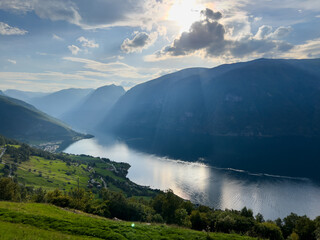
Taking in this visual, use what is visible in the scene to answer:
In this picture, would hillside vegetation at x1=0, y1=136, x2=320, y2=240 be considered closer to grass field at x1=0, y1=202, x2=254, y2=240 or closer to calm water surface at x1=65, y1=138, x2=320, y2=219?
grass field at x1=0, y1=202, x2=254, y2=240

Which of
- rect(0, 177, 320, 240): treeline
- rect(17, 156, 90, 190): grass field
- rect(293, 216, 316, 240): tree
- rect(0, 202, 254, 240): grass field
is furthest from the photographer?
rect(17, 156, 90, 190): grass field

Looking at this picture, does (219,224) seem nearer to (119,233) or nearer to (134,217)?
(134,217)

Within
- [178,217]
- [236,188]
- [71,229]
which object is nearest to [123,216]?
[178,217]

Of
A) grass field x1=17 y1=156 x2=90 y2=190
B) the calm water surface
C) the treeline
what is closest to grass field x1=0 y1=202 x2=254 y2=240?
the treeline

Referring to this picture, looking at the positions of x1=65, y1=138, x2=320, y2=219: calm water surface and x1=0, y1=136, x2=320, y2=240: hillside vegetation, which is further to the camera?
x1=65, y1=138, x2=320, y2=219: calm water surface

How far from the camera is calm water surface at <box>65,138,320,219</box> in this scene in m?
111

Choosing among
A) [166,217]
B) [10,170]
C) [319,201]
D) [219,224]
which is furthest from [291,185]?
[10,170]

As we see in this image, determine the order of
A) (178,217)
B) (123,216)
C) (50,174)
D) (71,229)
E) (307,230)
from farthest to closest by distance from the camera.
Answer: (50,174) → (178,217) → (307,230) → (123,216) → (71,229)

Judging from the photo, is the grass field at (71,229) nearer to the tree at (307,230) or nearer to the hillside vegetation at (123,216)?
the hillside vegetation at (123,216)

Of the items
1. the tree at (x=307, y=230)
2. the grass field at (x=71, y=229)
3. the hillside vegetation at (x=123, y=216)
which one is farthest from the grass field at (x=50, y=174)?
the tree at (x=307, y=230)

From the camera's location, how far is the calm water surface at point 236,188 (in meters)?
111

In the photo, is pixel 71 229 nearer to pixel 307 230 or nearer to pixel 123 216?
pixel 123 216

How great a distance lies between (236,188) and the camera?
138m

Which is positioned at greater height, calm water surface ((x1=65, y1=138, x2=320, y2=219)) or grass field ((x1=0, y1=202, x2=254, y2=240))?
grass field ((x1=0, y1=202, x2=254, y2=240))
